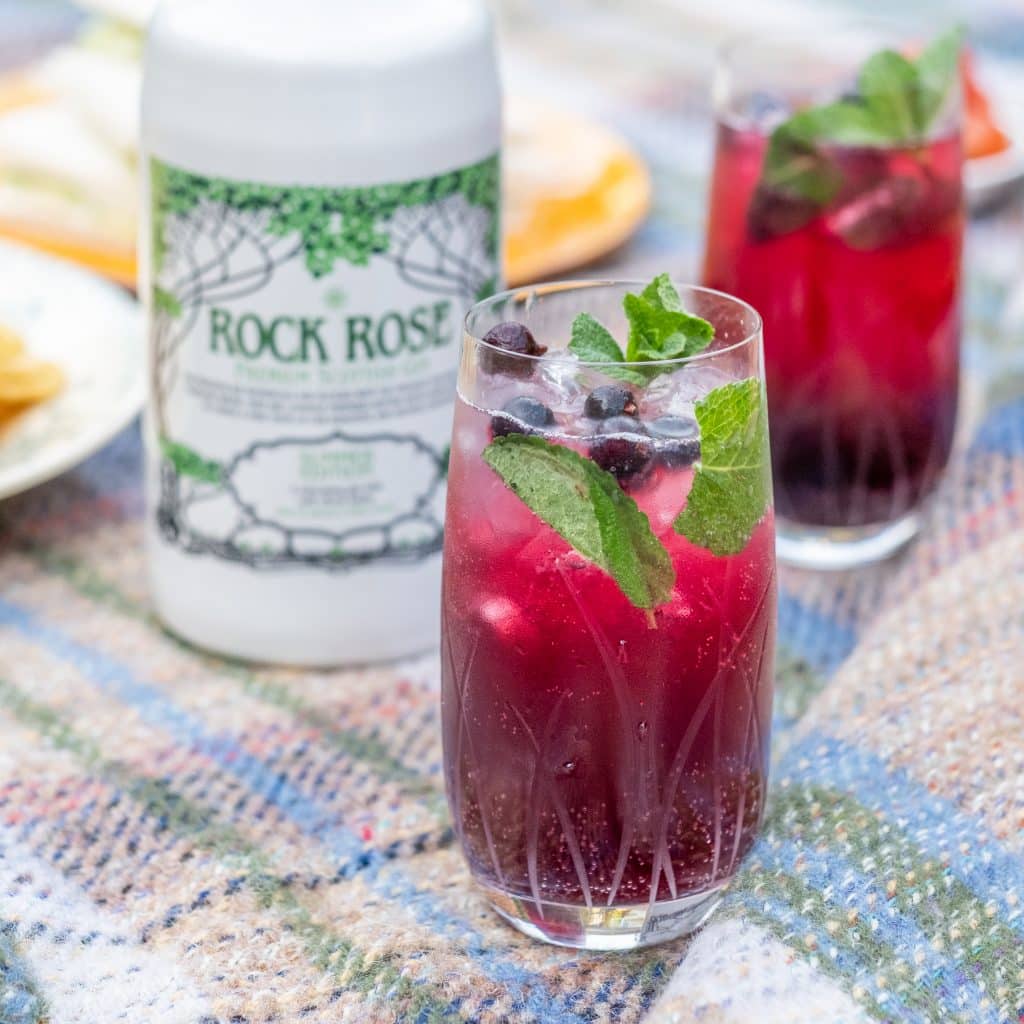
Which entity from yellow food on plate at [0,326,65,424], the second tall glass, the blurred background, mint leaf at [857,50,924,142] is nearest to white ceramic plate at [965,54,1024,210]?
the blurred background

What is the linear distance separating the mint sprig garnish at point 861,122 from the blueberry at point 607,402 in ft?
1.53

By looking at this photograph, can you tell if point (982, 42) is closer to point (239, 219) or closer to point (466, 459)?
point (239, 219)

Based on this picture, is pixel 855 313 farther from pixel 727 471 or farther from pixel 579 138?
pixel 579 138

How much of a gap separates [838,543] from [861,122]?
329 millimetres

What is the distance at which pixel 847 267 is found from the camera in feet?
3.92

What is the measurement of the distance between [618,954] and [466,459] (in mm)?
273

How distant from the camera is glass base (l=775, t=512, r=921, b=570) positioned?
1297 mm

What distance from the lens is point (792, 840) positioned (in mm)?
885

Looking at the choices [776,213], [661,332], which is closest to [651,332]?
[661,332]

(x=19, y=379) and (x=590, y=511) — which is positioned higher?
(x=590, y=511)

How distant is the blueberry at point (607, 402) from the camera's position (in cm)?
77

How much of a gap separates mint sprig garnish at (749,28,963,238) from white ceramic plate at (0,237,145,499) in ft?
1.74

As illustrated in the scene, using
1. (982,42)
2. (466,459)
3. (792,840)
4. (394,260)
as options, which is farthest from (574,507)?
(982,42)

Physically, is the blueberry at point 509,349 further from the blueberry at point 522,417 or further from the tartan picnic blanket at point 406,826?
the tartan picnic blanket at point 406,826
